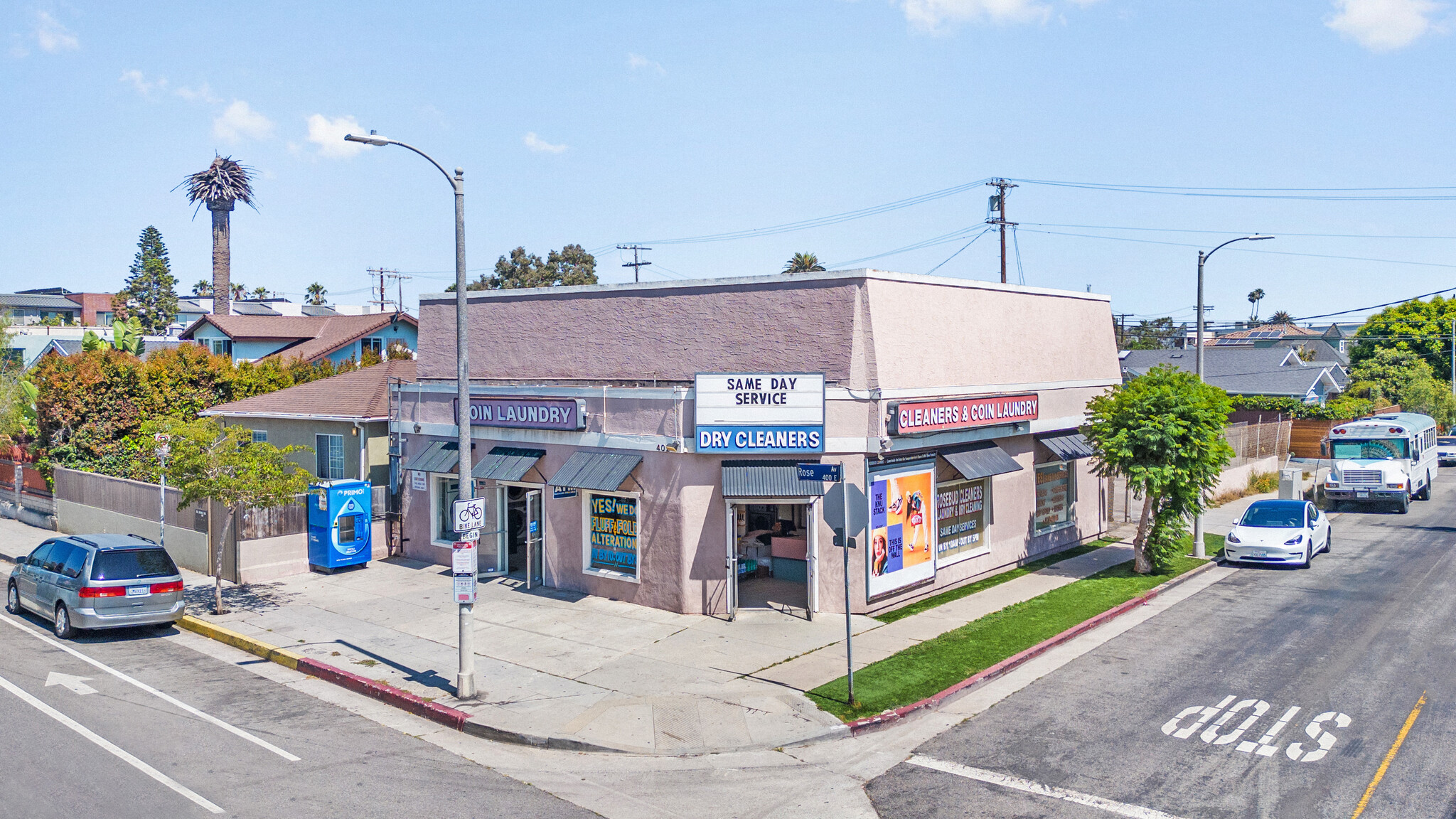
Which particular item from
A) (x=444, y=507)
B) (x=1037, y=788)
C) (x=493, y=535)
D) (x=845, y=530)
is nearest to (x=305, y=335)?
(x=444, y=507)

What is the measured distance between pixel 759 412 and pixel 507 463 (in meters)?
6.33

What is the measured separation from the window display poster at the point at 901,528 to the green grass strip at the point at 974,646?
1.78 m

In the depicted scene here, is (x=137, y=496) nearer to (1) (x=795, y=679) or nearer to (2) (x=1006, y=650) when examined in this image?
(1) (x=795, y=679)

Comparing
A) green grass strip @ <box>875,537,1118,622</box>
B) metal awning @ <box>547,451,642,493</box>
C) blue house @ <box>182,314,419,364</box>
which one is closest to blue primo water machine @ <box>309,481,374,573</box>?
metal awning @ <box>547,451,642,493</box>

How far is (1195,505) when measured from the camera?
20375 mm

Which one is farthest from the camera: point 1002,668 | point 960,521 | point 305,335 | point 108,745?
point 305,335

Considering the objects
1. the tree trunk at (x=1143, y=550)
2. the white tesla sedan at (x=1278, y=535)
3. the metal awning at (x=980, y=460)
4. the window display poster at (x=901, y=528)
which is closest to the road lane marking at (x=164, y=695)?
the window display poster at (x=901, y=528)

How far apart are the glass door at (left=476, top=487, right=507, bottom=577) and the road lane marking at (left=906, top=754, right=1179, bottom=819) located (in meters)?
12.3

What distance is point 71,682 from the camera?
14016 mm

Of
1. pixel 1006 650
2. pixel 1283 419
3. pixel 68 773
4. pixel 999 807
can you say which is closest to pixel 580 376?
pixel 1006 650

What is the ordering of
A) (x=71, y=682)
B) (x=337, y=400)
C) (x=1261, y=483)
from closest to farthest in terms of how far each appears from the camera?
(x=71, y=682) → (x=337, y=400) → (x=1261, y=483)

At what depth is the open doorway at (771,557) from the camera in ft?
60.1

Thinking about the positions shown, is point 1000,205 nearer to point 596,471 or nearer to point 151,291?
point 596,471

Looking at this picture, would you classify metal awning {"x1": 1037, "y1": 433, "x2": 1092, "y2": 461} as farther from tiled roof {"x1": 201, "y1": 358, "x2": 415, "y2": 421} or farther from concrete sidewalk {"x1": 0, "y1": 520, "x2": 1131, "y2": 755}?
tiled roof {"x1": 201, "y1": 358, "x2": 415, "y2": 421}
